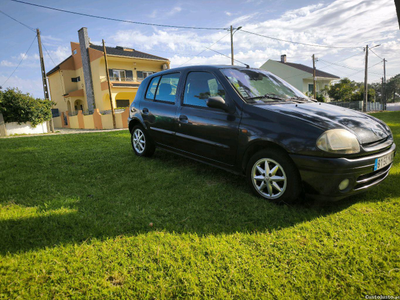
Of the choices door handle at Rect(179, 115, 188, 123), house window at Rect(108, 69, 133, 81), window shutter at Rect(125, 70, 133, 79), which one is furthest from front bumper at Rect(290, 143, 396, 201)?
window shutter at Rect(125, 70, 133, 79)

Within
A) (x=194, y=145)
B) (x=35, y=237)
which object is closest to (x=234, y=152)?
(x=194, y=145)

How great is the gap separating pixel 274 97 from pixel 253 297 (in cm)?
265

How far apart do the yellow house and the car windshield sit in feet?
79.4

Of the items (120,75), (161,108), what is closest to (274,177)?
(161,108)

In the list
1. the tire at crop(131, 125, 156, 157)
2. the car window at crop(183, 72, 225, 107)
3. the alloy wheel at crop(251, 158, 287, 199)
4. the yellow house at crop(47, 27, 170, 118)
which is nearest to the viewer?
the alloy wheel at crop(251, 158, 287, 199)

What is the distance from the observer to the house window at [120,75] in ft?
89.3

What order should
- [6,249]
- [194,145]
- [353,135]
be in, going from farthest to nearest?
[194,145]
[353,135]
[6,249]

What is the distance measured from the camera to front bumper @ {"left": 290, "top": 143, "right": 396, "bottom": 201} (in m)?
2.50

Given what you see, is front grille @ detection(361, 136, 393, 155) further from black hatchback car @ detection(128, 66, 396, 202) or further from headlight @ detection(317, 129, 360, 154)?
headlight @ detection(317, 129, 360, 154)

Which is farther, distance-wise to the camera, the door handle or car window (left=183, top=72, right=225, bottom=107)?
the door handle

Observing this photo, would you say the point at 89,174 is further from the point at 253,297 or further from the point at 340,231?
the point at 340,231

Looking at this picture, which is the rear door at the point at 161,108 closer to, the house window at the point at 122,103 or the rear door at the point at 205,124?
the rear door at the point at 205,124

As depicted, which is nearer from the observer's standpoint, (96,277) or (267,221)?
(96,277)

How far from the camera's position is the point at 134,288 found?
177cm
